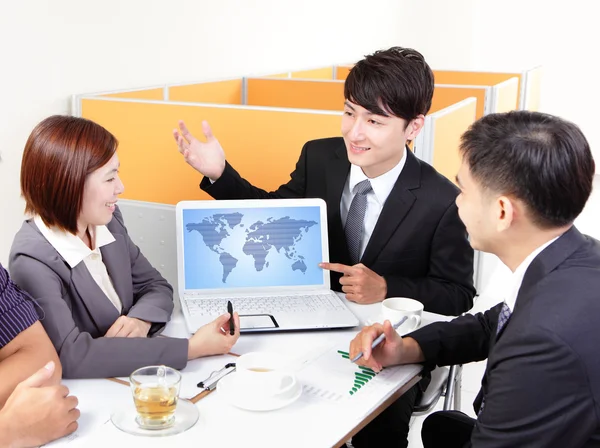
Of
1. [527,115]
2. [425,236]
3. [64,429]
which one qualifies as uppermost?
[527,115]

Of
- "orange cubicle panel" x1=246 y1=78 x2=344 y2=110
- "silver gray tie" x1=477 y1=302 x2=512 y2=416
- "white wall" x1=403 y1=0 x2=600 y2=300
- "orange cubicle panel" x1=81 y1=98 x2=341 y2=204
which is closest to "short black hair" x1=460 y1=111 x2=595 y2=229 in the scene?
"silver gray tie" x1=477 y1=302 x2=512 y2=416

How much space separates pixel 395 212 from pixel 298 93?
68.6 inches

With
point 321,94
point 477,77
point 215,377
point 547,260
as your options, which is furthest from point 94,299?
point 477,77

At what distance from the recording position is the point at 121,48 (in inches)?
110

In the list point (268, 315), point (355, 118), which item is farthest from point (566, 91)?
point (268, 315)

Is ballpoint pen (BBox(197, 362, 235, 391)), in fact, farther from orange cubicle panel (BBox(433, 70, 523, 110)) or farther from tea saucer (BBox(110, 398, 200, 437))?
orange cubicle panel (BBox(433, 70, 523, 110))

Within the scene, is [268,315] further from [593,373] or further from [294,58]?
[294,58]

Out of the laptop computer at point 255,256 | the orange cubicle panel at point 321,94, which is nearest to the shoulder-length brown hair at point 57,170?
the laptop computer at point 255,256

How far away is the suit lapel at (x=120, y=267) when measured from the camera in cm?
160

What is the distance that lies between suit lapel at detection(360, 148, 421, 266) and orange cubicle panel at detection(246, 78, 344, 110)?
61.7 inches

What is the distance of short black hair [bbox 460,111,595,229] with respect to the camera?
3.69 ft

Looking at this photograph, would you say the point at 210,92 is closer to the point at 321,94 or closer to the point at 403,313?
the point at 321,94

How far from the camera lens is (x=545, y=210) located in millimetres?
1143

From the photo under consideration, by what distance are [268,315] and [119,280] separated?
0.34 m
